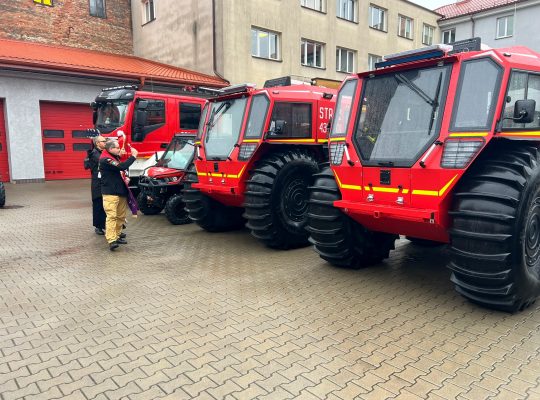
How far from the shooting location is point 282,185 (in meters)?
6.57

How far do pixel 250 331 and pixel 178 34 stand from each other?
19.3 m

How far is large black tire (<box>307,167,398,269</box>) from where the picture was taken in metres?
5.07

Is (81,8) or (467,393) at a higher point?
(81,8)

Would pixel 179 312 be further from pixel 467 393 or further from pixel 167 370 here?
pixel 467 393

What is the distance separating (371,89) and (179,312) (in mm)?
3148

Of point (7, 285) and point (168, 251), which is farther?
point (168, 251)

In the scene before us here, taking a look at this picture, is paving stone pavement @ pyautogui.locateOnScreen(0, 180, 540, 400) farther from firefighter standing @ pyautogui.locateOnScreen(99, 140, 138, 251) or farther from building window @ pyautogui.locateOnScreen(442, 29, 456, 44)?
building window @ pyautogui.locateOnScreen(442, 29, 456, 44)

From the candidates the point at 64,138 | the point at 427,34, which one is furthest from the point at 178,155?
the point at 427,34

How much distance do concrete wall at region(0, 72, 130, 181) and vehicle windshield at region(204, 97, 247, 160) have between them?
10451mm

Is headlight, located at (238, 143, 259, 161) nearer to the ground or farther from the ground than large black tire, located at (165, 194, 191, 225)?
farther from the ground

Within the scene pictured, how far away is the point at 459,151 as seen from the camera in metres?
3.94

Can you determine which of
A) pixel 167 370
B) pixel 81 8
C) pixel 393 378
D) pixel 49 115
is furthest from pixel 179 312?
pixel 81 8

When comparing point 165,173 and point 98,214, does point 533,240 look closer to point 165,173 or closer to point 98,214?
point 165,173

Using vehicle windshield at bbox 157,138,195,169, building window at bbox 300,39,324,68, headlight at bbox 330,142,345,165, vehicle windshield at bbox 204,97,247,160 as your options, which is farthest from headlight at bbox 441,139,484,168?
building window at bbox 300,39,324,68
